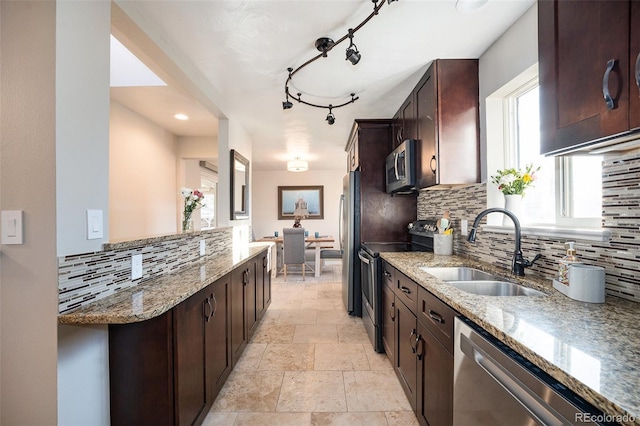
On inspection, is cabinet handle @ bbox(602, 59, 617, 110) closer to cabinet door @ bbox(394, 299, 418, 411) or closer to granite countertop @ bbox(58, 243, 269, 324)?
cabinet door @ bbox(394, 299, 418, 411)

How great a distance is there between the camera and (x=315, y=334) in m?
2.97

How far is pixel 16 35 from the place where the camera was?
1.10 meters

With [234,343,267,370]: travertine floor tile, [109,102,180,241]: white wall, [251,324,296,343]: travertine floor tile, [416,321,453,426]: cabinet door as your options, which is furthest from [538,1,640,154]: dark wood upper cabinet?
[109,102,180,241]: white wall

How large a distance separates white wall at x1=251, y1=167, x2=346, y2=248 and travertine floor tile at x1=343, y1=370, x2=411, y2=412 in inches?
211

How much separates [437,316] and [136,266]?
1578 millimetres

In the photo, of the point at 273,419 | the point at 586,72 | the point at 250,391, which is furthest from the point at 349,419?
the point at 586,72

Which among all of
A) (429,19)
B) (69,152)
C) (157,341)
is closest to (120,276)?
(157,341)

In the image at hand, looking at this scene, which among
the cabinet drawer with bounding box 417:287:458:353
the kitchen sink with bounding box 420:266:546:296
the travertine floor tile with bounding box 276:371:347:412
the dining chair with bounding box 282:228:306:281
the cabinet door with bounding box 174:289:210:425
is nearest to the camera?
the cabinet drawer with bounding box 417:287:458:353

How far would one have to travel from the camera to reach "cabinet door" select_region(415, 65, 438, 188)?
2.17m

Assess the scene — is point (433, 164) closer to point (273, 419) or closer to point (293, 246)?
point (273, 419)

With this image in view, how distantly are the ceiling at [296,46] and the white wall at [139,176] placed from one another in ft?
1.07

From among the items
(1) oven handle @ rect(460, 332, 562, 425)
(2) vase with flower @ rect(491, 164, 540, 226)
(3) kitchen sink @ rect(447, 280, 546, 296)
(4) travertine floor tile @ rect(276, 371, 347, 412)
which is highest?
(2) vase with flower @ rect(491, 164, 540, 226)

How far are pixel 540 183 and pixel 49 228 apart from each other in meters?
2.51

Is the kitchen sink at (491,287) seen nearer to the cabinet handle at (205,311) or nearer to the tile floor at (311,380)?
the tile floor at (311,380)
